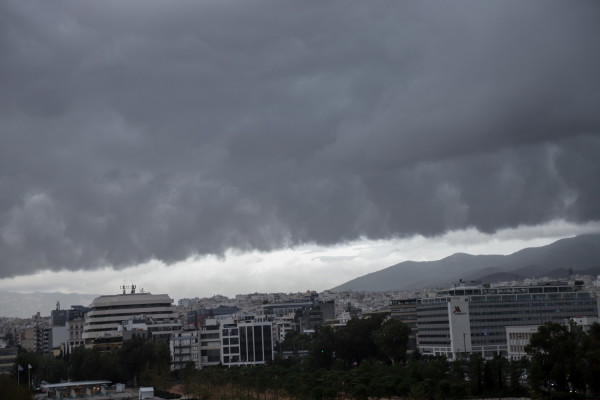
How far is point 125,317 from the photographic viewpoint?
16175 cm

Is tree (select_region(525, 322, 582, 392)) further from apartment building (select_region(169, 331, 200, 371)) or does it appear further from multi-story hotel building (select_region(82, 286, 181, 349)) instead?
multi-story hotel building (select_region(82, 286, 181, 349))

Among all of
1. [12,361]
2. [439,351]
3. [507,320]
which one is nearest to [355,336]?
[439,351]

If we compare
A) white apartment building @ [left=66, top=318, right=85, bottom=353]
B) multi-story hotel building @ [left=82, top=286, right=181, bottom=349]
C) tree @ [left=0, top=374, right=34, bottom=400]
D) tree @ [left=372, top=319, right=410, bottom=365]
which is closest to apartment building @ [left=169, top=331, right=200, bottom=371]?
multi-story hotel building @ [left=82, top=286, right=181, bottom=349]

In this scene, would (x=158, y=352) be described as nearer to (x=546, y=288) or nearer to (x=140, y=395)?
(x=140, y=395)

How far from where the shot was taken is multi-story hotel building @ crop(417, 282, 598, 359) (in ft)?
415

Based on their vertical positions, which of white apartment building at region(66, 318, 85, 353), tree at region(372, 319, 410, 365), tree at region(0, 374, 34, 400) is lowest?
tree at region(0, 374, 34, 400)

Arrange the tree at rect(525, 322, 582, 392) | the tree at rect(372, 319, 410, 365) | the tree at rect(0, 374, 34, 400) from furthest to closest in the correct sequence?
the tree at rect(372, 319, 410, 365), the tree at rect(0, 374, 34, 400), the tree at rect(525, 322, 582, 392)

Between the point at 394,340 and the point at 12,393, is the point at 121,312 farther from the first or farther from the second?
the point at 12,393

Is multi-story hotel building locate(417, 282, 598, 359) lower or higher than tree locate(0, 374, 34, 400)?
higher

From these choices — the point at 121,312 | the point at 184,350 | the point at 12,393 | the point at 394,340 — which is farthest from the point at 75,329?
the point at 12,393

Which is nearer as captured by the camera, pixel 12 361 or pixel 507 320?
pixel 507 320

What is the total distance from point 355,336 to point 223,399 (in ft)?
126

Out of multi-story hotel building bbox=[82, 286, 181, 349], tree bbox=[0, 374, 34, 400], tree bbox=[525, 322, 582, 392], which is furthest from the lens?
multi-story hotel building bbox=[82, 286, 181, 349]

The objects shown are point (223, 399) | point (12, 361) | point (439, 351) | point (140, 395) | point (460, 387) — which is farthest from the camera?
point (12, 361)
